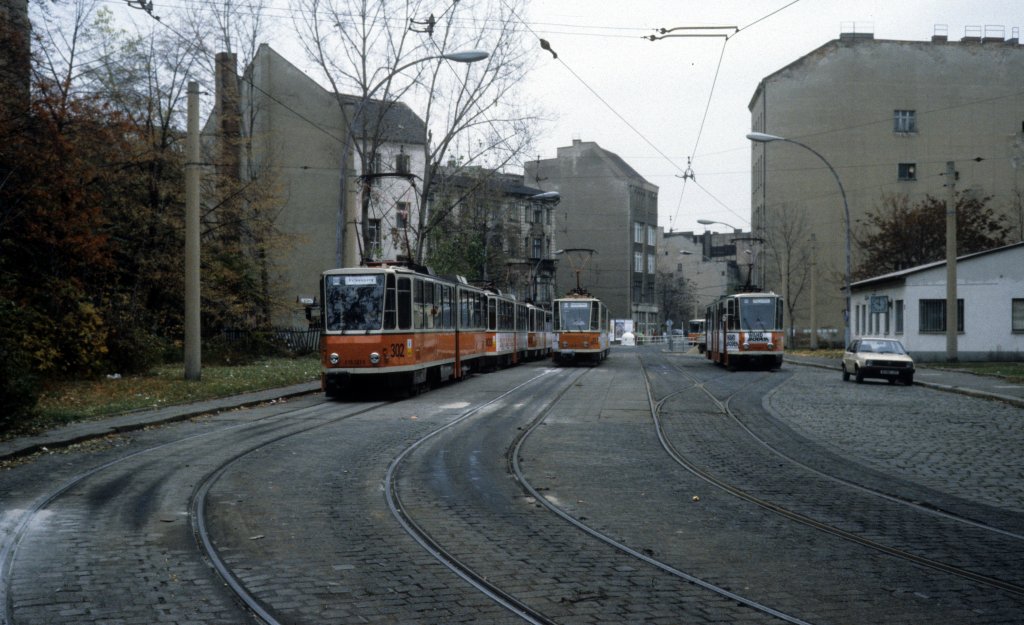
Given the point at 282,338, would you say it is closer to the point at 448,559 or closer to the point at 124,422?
the point at 124,422

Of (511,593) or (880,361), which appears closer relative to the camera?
(511,593)

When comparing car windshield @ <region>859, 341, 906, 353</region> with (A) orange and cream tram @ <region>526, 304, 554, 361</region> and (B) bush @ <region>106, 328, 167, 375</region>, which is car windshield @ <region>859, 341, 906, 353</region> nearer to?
(A) orange and cream tram @ <region>526, 304, 554, 361</region>

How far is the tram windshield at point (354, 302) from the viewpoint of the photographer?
21672mm

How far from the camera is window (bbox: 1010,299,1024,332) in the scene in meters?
39.5

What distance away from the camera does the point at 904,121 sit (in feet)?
210

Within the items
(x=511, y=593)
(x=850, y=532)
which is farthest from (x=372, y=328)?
(x=511, y=593)

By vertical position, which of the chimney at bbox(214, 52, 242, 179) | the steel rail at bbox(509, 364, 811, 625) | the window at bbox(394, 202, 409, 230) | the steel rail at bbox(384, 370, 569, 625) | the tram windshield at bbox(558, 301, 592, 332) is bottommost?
the steel rail at bbox(509, 364, 811, 625)

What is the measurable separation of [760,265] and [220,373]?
52.6m

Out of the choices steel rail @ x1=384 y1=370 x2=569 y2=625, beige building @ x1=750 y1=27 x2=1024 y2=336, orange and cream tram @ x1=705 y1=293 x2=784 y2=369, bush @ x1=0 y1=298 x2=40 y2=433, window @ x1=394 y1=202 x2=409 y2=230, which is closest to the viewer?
steel rail @ x1=384 y1=370 x2=569 y2=625

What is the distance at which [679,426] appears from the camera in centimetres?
1609

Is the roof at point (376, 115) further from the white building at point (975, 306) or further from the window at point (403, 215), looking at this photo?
the white building at point (975, 306)

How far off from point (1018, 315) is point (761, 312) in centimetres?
1142

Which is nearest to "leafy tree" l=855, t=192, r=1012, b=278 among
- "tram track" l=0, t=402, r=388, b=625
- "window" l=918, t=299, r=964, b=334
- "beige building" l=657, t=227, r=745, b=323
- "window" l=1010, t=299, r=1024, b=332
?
"window" l=1010, t=299, r=1024, b=332

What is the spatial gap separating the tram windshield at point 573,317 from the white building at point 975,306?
1149 centimetres
